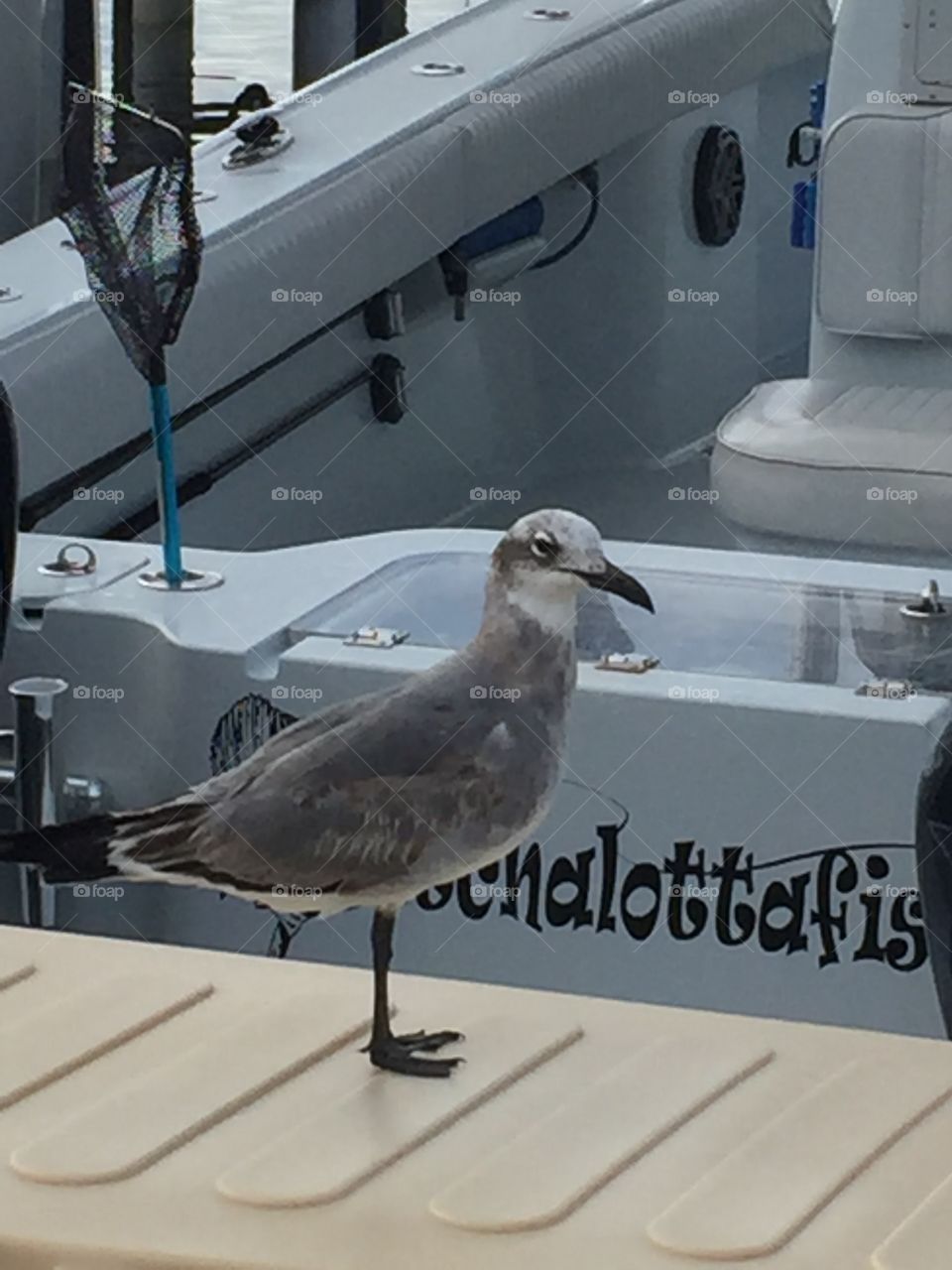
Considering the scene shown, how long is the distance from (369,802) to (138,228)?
2.88ft

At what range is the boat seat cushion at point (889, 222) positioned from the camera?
2863mm

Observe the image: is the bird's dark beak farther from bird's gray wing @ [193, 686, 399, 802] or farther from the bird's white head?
bird's gray wing @ [193, 686, 399, 802]

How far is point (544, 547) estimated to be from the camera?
132 cm

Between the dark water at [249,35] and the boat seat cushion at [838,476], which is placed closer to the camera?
the boat seat cushion at [838,476]

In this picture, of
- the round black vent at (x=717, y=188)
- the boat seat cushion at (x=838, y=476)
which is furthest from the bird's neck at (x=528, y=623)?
the round black vent at (x=717, y=188)

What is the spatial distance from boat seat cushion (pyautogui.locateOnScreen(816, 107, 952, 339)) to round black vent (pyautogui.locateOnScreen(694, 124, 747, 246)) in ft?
1.96

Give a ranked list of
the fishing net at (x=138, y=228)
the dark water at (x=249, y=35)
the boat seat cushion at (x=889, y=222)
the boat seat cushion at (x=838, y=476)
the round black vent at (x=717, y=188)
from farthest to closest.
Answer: the dark water at (x=249, y=35), the round black vent at (x=717, y=188), the boat seat cushion at (x=889, y=222), the boat seat cushion at (x=838, y=476), the fishing net at (x=138, y=228)

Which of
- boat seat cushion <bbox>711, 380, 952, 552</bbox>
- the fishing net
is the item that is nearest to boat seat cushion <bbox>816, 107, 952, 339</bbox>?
boat seat cushion <bbox>711, 380, 952, 552</bbox>

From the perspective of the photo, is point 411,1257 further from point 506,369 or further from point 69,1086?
point 506,369

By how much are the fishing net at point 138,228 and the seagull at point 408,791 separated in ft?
2.64

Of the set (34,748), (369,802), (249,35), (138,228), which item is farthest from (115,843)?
(249,35)

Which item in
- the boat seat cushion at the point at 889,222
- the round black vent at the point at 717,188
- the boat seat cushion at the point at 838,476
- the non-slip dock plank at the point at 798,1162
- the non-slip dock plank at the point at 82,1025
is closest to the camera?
the non-slip dock plank at the point at 798,1162

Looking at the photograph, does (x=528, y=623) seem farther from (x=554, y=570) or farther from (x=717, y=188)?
(x=717, y=188)

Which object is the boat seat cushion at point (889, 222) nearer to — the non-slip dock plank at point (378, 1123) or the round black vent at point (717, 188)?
the round black vent at point (717, 188)
